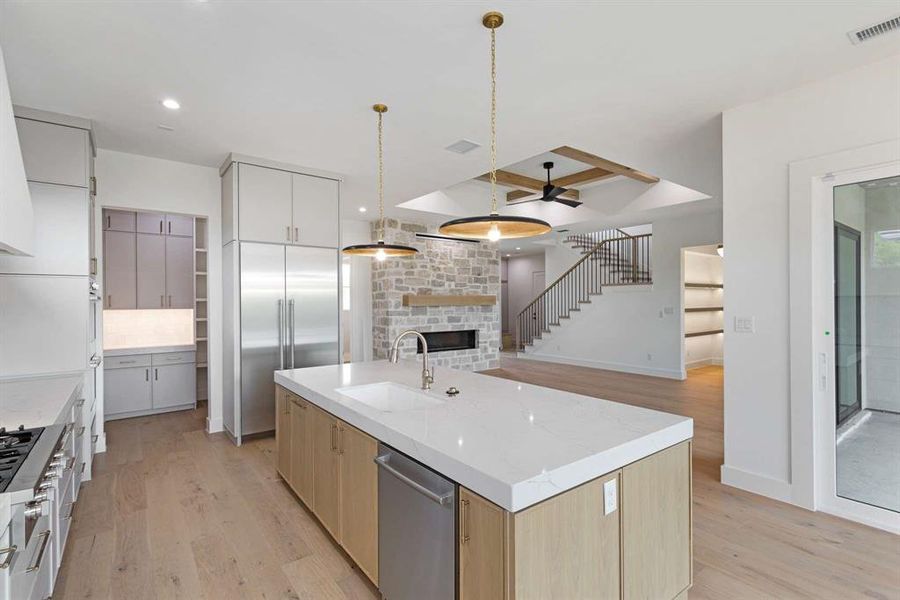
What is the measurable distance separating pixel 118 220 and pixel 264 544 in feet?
15.0

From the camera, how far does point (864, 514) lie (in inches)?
103

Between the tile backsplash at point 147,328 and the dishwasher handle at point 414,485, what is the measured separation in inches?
197

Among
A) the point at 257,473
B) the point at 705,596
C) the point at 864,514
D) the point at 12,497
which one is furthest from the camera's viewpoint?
the point at 257,473

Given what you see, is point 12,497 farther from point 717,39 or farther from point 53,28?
point 717,39

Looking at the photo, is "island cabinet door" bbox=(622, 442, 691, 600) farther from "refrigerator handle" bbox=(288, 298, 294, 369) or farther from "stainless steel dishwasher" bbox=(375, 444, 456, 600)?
"refrigerator handle" bbox=(288, 298, 294, 369)

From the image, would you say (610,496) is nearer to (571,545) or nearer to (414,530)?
(571,545)

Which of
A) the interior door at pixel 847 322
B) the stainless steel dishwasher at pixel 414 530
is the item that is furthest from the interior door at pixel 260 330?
the interior door at pixel 847 322

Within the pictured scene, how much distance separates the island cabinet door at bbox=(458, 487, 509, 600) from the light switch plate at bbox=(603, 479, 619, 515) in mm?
440

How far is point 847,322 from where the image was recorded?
277 centimetres

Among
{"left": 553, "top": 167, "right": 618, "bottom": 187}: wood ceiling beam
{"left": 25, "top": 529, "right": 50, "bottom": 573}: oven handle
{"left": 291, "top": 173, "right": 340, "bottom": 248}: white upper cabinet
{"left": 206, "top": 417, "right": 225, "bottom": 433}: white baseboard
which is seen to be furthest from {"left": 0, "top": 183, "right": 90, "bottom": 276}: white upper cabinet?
{"left": 553, "top": 167, "right": 618, "bottom": 187}: wood ceiling beam

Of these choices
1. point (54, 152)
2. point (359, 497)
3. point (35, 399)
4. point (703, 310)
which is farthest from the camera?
point (703, 310)

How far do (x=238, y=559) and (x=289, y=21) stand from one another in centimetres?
284

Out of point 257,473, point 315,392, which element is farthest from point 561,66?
point 257,473

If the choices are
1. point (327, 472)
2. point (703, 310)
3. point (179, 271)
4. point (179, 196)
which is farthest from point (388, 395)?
point (703, 310)
